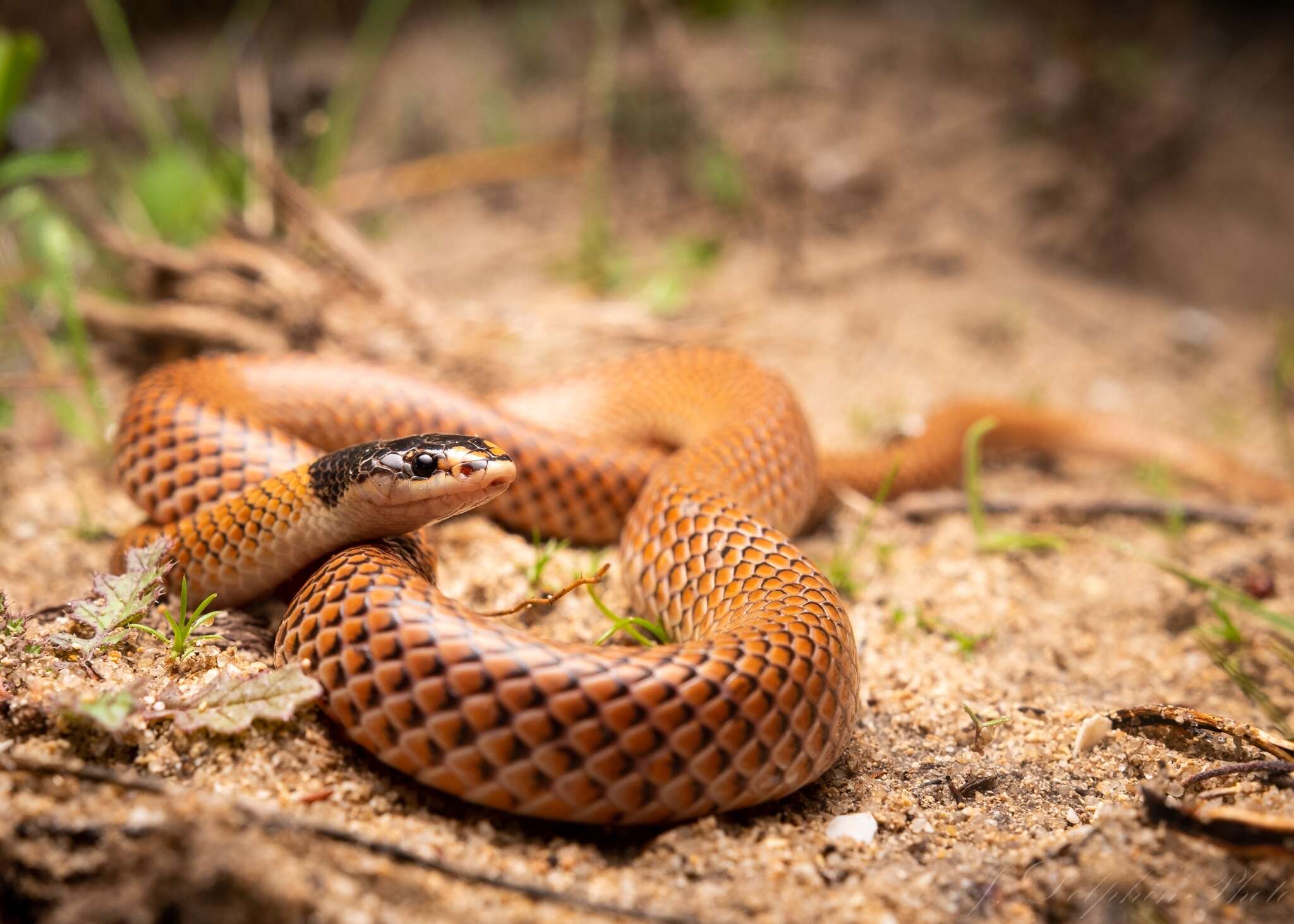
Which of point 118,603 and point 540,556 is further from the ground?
point 118,603

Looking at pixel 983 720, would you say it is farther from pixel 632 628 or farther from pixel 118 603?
pixel 118 603

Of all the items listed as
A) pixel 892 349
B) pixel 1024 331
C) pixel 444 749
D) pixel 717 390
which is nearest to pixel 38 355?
pixel 717 390

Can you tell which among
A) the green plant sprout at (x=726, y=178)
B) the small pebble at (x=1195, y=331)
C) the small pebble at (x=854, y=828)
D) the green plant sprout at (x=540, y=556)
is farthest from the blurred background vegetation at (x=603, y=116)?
the small pebble at (x=854, y=828)

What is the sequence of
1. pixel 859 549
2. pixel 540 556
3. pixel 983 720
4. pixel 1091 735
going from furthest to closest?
1. pixel 859 549
2. pixel 540 556
3. pixel 983 720
4. pixel 1091 735

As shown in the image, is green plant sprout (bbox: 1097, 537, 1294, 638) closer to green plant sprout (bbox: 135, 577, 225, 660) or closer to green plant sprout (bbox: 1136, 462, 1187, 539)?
green plant sprout (bbox: 1136, 462, 1187, 539)

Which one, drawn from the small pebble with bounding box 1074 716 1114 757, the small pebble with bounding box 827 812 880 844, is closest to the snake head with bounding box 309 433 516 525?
the small pebble with bounding box 827 812 880 844

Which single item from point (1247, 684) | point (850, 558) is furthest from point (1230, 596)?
point (850, 558)

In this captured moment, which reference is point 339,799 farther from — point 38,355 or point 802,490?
point 38,355
